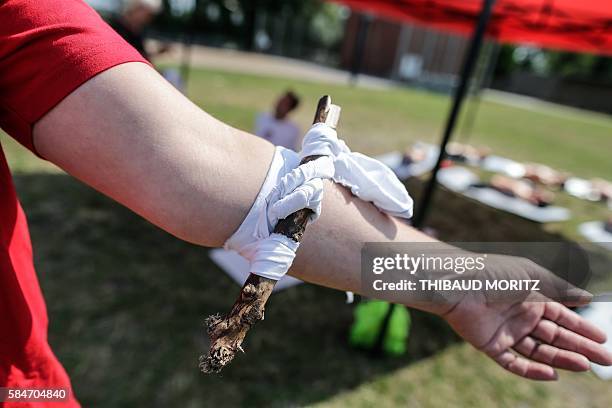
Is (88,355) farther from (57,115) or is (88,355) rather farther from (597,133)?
(597,133)

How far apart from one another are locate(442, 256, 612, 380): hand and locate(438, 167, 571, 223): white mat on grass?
368cm

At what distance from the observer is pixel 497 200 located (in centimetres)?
470

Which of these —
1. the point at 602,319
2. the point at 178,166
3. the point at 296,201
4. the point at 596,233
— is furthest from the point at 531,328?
the point at 596,233

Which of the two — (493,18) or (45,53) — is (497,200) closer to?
(493,18)

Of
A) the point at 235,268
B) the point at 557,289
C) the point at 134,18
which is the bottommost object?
the point at 235,268

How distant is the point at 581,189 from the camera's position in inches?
223

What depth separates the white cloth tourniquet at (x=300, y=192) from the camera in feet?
2.15

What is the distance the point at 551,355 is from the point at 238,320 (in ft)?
2.56

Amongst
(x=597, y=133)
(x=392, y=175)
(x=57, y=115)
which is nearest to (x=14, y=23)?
(x=57, y=115)

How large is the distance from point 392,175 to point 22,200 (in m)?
3.75

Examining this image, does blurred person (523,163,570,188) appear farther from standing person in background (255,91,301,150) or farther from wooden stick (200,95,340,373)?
wooden stick (200,95,340,373)

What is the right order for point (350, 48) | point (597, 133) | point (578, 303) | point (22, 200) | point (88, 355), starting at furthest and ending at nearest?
1. point (350, 48)
2. point (597, 133)
3. point (22, 200)
4. point (88, 355)
5. point (578, 303)

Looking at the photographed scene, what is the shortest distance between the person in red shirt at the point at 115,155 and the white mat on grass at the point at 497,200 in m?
4.02

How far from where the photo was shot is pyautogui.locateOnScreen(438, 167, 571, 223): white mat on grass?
169 inches
